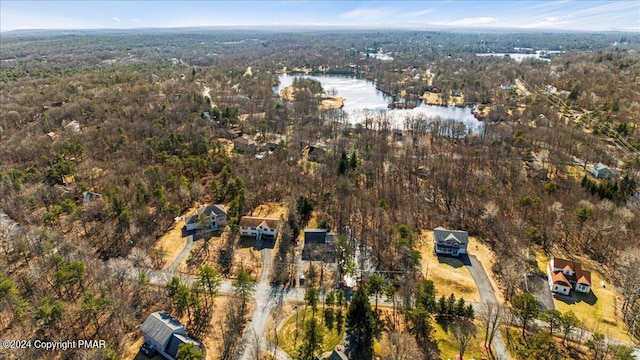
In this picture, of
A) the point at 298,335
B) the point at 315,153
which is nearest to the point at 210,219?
the point at 298,335

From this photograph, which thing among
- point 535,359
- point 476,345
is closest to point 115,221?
point 476,345

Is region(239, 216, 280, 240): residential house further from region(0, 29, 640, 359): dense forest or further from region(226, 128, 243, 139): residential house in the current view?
region(226, 128, 243, 139): residential house

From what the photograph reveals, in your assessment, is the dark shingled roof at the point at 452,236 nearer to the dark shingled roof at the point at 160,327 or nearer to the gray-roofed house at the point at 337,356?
the gray-roofed house at the point at 337,356

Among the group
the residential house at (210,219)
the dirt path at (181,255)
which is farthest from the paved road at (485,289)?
the dirt path at (181,255)

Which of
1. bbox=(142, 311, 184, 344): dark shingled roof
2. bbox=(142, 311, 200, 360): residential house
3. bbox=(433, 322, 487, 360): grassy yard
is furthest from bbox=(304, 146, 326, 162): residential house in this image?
bbox=(142, 311, 200, 360): residential house

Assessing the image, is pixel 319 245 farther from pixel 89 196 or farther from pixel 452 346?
pixel 89 196

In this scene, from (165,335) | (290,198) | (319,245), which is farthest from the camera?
(290,198)
